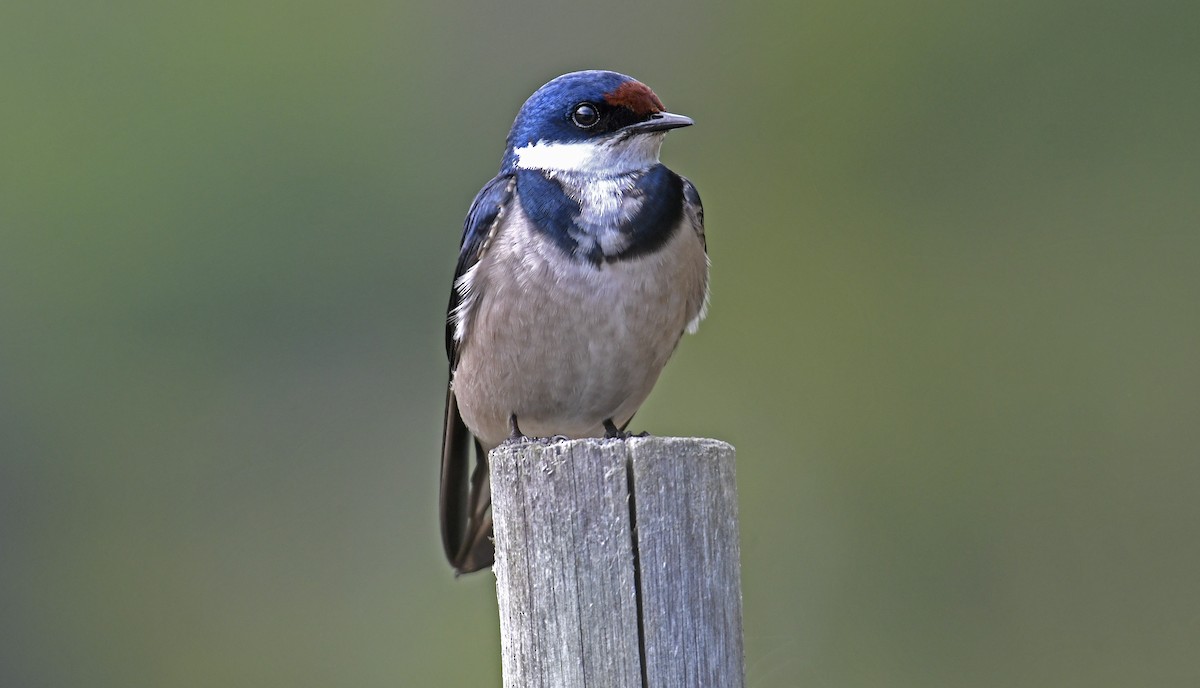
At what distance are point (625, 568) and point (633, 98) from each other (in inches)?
64.8

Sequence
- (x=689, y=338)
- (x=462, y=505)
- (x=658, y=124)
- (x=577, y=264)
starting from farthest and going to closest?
(x=689, y=338), (x=462, y=505), (x=658, y=124), (x=577, y=264)

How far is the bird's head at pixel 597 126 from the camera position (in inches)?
159

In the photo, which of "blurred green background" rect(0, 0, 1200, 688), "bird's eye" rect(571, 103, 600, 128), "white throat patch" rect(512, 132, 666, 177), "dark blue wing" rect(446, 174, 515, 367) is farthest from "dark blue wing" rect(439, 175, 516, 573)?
"blurred green background" rect(0, 0, 1200, 688)

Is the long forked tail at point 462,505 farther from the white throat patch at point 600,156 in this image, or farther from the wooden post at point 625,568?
the wooden post at point 625,568

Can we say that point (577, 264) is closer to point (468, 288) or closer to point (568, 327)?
point (568, 327)

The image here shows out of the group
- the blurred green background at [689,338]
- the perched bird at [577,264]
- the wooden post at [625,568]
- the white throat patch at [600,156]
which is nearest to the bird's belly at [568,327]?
the perched bird at [577,264]

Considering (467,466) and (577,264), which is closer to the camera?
(577,264)

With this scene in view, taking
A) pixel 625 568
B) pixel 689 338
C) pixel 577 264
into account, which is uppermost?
pixel 689 338

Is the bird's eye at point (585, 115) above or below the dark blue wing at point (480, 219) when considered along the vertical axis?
above

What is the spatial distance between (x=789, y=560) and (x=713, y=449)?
6597mm

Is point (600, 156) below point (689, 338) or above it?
below

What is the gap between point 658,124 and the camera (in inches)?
158

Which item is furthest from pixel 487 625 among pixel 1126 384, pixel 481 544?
pixel 481 544

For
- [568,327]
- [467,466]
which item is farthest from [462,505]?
[568,327]
